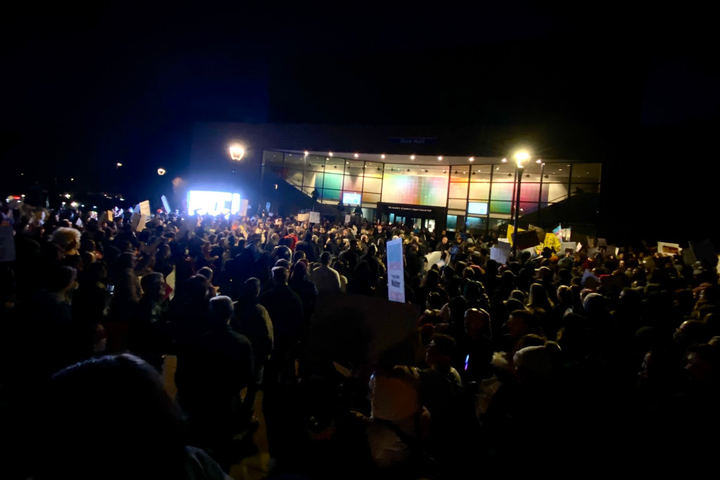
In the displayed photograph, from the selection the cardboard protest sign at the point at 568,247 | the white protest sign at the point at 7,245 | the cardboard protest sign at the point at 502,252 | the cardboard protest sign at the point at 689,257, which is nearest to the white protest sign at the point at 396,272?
the white protest sign at the point at 7,245

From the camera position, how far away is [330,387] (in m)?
2.63

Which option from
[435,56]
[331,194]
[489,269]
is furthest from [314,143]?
[489,269]

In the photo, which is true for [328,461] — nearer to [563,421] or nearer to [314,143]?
[563,421]

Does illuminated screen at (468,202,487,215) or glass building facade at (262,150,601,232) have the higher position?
glass building facade at (262,150,601,232)

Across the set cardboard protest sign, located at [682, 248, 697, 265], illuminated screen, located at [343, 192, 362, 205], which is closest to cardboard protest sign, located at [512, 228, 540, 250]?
cardboard protest sign, located at [682, 248, 697, 265]

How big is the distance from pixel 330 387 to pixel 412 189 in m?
31.9

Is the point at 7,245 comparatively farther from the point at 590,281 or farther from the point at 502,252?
the point at 502,252

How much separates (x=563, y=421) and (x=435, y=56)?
33.4 m

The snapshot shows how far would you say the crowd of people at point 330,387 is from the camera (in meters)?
1.29

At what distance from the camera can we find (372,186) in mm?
33969

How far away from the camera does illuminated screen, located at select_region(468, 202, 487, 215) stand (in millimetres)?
30062

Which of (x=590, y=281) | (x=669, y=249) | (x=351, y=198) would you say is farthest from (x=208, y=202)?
(x=669, y=249)

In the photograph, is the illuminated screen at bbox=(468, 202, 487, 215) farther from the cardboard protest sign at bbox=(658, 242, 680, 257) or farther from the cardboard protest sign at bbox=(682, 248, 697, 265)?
the cardboard protest sign at bbox=(682, 248, 697, 265)

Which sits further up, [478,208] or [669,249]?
[478,208]
